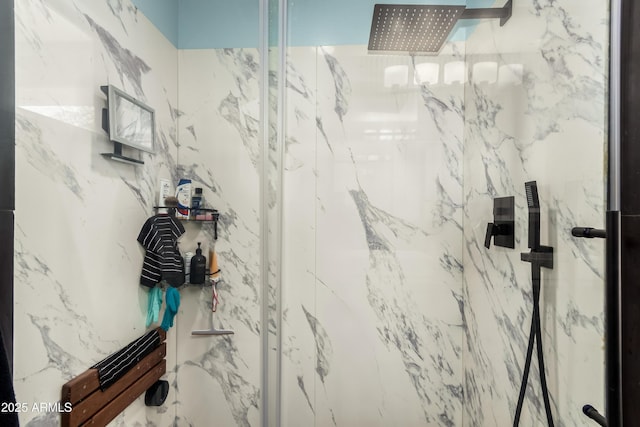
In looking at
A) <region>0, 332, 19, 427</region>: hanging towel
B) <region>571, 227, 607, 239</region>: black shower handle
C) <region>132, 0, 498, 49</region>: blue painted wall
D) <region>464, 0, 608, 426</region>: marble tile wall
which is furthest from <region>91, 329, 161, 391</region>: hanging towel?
<region>571, 227, 607, 239</region>: black shower handle

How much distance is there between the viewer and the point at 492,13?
3.28 ft

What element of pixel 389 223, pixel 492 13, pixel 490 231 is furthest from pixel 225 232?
pixel 492 13

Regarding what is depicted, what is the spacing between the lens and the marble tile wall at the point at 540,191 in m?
0.63

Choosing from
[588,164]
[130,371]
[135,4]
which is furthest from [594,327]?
[135,4]

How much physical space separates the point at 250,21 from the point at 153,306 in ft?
3.38

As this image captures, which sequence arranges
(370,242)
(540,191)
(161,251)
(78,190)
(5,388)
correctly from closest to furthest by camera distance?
(5,388) < (540,191) < (78,190) < (161,251) < (370,242)

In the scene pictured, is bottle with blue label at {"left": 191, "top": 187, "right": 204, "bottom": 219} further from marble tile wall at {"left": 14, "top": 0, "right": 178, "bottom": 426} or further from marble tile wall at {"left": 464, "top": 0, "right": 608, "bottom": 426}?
marble tile wall at {"left": 464, "top": 0, "right": 608, "bottom": 426}

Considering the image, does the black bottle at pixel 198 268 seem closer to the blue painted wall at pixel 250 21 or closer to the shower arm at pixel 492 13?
the blue painted wall at pixel 250 21

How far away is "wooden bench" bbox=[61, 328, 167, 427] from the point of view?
2.83ft

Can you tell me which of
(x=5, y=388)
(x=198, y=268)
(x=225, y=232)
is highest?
Answer: (x=225, y=232)

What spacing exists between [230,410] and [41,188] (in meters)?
0.93

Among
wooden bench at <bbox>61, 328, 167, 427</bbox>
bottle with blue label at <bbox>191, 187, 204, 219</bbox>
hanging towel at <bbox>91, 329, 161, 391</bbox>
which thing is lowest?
wooden bench at <bbox>61, 328, 167, 427</bbox>

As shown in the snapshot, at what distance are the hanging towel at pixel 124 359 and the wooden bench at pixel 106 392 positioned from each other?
0.04 ft

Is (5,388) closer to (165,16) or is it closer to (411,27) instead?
(165,16)
